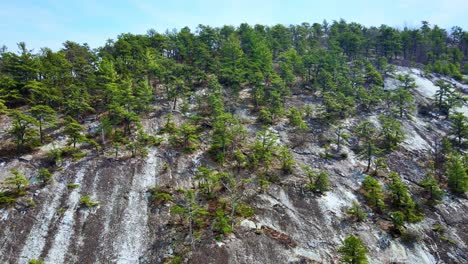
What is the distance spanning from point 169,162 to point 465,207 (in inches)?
1368

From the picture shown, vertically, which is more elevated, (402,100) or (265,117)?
(402,100)

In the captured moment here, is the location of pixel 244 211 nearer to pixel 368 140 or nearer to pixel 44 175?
pixel 44 175

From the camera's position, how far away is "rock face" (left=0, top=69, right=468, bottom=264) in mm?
24438

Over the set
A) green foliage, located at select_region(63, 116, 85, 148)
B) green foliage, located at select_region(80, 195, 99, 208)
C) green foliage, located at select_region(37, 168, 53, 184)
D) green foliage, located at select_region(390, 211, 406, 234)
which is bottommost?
green foliage, located at select_region(390, 211, 406, 234)

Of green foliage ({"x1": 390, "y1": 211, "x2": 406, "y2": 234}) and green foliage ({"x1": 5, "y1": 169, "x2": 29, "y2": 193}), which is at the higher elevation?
green foliage ({"x1": 5, "y1": 169, "x2": 29, "y2": 193})

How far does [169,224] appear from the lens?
2722 cm

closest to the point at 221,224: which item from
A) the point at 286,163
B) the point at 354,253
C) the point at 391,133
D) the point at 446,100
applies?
the point at 354,253

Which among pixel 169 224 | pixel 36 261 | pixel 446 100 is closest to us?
pixel 36 261

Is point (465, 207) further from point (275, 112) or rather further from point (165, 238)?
point (165, 238)

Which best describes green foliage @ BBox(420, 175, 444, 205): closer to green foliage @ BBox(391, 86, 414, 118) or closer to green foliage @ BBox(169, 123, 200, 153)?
green foliage @ BBox(391, 86, 414, 118)

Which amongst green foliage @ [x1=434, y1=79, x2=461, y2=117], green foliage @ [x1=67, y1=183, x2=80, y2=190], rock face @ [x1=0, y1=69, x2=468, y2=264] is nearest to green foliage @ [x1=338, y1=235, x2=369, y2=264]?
rock face @ [x1=0, y1=69, x2=468, y2=264]

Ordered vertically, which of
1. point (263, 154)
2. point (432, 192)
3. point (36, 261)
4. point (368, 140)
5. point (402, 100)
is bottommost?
point (432, 192)

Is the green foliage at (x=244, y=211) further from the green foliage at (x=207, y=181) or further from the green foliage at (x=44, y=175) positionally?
the green foliage at (x=44, y=175)

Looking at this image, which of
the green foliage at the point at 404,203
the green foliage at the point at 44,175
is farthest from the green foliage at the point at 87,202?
the green foliage at the point at 404,203
